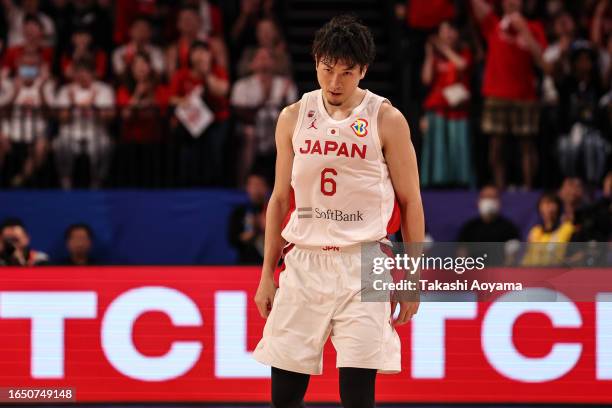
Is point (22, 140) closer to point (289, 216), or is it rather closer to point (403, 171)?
point (289, 216)

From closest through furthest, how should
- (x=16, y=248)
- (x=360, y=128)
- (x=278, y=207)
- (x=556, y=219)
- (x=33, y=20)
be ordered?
(x=360, y=128) < (x=278, y=207) < (x=16, y=248) < (x=556, y=219) < (x=33, y=20)

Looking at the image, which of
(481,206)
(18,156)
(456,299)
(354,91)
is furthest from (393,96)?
(354,91)

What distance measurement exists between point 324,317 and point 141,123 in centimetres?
700

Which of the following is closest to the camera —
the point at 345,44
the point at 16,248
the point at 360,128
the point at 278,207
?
the point at 345,44

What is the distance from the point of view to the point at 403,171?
4895mm

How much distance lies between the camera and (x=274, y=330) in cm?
496

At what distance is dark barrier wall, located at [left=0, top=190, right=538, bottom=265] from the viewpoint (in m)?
11.3

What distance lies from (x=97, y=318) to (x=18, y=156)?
14.9ft

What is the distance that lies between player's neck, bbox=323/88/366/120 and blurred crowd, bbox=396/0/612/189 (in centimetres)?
673

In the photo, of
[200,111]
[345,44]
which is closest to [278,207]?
[345,44]

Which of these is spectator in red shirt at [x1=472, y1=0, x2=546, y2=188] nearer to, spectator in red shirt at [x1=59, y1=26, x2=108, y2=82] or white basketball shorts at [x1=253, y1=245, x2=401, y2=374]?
spectator in red shirt at [x1=59, y1=26, x2=108, y2=82]

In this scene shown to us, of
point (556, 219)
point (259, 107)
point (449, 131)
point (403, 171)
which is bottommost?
point (556, 219)

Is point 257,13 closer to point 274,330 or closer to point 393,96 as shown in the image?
point 393,96

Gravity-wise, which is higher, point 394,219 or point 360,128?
point 360,128
